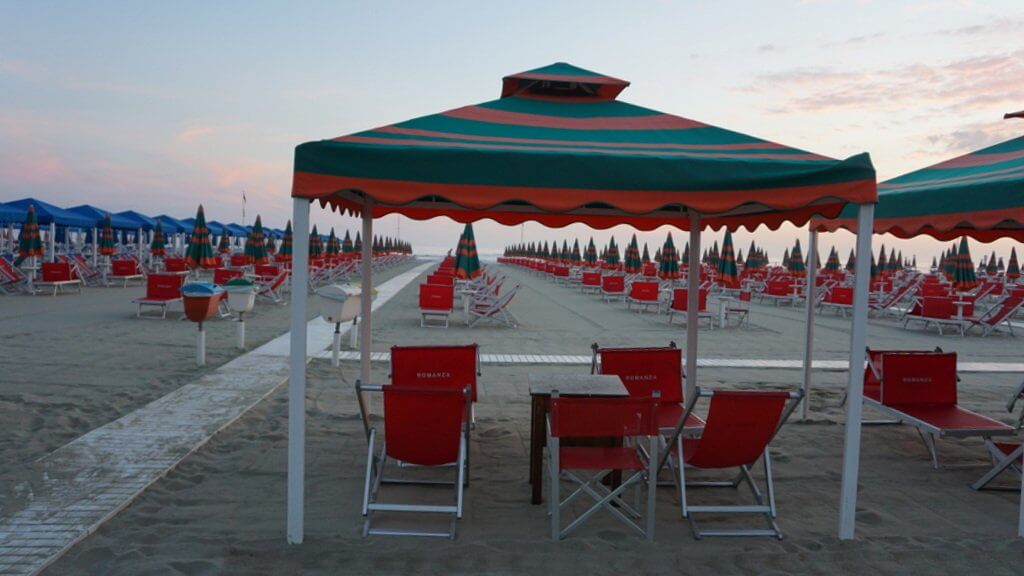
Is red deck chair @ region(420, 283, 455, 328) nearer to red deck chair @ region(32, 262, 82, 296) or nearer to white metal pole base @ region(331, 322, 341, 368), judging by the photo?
white metal pole base @ region(331, 322, 341, 368)

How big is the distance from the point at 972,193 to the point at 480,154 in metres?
3.35

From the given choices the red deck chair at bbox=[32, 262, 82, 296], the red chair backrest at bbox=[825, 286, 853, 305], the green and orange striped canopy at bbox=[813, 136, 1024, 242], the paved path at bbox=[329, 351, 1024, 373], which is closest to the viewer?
the green and orange striped canopy at bbox=[813, 136, 1024, 242]

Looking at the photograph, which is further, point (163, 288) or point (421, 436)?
point (163, 288)

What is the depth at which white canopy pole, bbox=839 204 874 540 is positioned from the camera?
336 centimetres

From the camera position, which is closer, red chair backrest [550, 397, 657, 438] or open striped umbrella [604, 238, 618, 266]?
red chair backrest [550, 397, 657, 438]

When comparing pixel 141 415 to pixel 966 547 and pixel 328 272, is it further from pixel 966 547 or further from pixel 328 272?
pixel 328 272

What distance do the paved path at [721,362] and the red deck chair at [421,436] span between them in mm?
5046

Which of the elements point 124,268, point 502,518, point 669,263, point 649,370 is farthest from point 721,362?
point 124,268

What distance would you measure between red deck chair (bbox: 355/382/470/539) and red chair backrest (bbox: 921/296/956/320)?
13530mm

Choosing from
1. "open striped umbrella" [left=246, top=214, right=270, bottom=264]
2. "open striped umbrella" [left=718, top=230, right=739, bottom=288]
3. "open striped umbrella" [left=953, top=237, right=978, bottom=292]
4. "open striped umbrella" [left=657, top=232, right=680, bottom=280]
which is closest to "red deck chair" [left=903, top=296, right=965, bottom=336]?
"open striped umbrella" [left=718, top=230, right=739, bottom=288]

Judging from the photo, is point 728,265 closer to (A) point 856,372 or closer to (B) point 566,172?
(A) point 856,372

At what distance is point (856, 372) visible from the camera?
3.41 metres

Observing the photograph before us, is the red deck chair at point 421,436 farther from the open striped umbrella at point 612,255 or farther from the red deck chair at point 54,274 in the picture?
the open striped umbrella at point 612,255

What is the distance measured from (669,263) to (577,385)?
16119 millimetres
